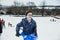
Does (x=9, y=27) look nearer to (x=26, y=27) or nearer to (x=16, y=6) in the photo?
(x=16, y=6)

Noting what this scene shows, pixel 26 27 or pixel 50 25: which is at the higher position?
pixel 26 27

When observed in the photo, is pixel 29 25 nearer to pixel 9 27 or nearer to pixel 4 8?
pixel 4 8

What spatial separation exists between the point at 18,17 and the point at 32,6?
2.38 ft

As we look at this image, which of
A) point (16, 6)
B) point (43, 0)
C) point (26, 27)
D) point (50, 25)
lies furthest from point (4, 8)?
point (26, 27)

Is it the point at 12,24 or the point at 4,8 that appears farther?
the point at 12,24

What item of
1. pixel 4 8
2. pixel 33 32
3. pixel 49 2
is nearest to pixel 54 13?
pixel 49 2

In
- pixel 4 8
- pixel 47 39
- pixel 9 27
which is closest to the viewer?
pixel 47 39

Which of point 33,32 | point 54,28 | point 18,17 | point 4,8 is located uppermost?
point 33,32

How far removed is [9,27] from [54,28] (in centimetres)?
136

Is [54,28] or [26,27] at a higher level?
[26,27]

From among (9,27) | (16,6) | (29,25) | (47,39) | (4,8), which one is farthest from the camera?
(9,27)

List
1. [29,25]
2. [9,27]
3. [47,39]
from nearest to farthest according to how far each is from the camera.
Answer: [29,25]
[47,39]
[9,27]

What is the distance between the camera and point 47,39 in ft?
15.4

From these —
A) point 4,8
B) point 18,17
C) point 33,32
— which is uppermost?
point 33,32
